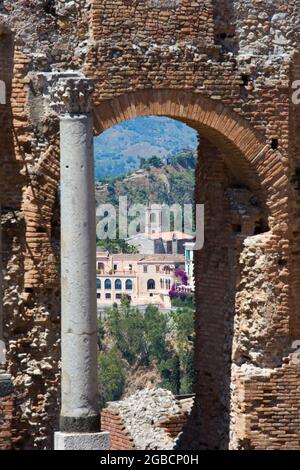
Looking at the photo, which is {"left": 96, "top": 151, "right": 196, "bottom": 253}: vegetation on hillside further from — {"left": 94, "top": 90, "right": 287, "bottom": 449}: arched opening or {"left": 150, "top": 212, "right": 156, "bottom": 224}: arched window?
{"left": 94, "top": 90, "right": 287, "bottom": 449}: arched opening

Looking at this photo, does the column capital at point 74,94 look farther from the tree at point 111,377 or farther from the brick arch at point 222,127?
the tree at point 111,377

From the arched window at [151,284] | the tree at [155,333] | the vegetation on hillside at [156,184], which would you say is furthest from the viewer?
the vegetation on hillside at [156,184]

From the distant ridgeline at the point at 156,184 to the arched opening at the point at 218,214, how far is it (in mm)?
71070

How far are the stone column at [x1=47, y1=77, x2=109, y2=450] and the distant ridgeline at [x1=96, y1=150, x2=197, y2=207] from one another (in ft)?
248

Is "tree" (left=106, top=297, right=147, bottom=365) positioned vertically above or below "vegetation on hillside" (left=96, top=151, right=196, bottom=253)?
below

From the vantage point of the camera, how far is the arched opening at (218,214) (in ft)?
81.5

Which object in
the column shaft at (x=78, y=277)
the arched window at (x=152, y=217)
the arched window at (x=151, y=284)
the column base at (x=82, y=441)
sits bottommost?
the column base at (x=82, y=441)

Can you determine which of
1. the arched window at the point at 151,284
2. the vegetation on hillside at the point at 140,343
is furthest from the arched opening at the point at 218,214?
the arched window at the point at 151,284

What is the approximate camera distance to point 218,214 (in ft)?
85.9

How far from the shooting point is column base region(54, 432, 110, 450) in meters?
21.7

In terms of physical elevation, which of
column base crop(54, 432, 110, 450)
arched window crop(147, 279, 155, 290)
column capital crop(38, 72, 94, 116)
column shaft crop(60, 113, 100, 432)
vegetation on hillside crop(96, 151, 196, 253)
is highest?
vegetation on hillside crop(96, 151, 196, 253)

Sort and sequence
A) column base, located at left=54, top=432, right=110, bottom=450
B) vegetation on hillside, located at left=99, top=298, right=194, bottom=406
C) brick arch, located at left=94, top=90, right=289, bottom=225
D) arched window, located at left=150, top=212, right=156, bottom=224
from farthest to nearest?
arched window, located at left=150, top=212, right=156, bottom=224, vegetation on hillside, located at left=99, top=298, right=194, bottom=406, brick arch, located at left=94, top=90, right=289, bottom=225, column base, located at left=54, top=432, right=110, bottom=450

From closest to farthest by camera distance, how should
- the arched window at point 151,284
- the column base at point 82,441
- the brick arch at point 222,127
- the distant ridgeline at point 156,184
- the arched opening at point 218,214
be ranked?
1. the column base at point 82,441
2. the brick arch at point 222,127
3. the arched opening at point 218,214
4. the arched window at point 151,284
5. the distant ridgeline at point 156,184

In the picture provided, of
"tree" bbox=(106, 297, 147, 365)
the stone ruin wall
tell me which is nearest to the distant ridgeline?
"tree" bbox=(106, 297, 147, 365)
